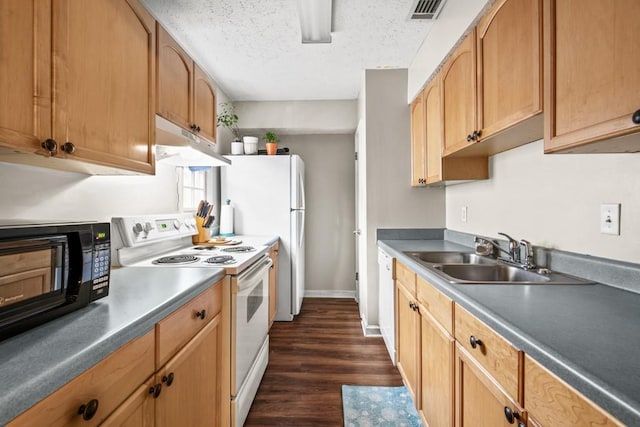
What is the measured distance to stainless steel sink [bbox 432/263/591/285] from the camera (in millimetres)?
1211

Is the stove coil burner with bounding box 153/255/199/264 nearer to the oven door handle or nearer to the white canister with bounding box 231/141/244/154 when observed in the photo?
the oven door handle

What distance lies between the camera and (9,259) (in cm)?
68

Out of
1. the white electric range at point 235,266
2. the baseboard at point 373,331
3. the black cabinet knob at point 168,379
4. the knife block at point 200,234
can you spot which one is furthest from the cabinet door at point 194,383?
the baseboard at point 373,331

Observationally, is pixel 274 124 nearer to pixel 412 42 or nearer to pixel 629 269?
pixel 412 42

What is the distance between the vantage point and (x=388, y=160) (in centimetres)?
271

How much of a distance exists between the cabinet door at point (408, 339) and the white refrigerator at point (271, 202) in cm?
135

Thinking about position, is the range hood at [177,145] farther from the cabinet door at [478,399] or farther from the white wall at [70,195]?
the cabinet door at [478,399]

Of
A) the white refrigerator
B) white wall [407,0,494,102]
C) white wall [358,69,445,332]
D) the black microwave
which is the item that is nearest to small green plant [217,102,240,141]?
the white refrigerator

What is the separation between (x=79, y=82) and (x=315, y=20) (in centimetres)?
151

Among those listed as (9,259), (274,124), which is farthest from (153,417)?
(274,124)

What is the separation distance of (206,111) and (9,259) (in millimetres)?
1600

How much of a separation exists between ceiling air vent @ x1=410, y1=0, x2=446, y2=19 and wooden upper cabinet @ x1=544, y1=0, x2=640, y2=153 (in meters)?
1.03

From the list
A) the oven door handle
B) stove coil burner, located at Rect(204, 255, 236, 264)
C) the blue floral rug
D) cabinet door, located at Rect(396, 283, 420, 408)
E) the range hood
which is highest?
the range hood

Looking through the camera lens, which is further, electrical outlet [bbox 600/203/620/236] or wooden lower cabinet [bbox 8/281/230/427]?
electrical outlet [bbox 600/203/620/236]
